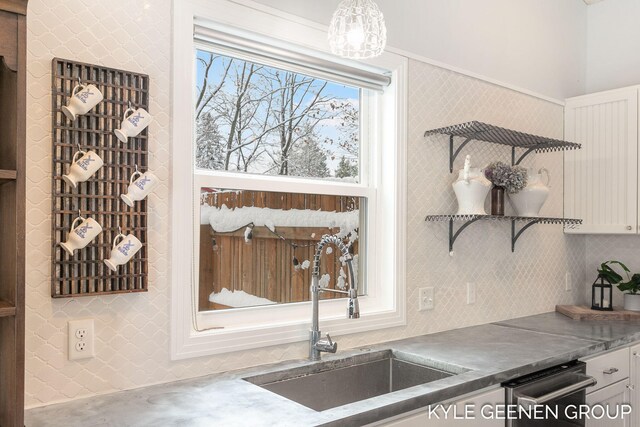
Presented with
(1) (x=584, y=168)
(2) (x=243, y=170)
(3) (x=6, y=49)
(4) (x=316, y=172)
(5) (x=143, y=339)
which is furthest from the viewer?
(1) (x=584, y=168)

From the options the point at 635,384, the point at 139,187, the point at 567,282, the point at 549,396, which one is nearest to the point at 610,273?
the point at 567,282

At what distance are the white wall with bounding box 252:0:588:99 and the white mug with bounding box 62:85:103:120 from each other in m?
0.75

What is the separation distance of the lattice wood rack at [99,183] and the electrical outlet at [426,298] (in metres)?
1.29

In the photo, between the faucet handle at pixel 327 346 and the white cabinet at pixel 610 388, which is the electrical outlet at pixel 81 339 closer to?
the faucet handle at pixel 327 346

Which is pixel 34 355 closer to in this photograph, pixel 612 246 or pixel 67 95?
pixel 67 95

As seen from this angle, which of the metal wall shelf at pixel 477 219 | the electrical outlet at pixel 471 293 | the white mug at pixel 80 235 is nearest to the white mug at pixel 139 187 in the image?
the white mug at pixel 80 235

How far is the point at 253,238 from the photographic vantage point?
2133 mm

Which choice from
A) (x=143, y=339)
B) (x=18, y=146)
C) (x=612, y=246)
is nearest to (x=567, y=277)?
(x=612, y=246)

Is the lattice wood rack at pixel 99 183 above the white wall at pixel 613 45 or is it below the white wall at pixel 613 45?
below

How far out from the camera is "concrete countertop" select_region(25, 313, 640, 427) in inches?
57.2

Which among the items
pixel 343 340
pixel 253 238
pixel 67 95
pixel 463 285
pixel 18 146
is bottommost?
→ pixel 343 340

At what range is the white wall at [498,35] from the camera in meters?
2.46

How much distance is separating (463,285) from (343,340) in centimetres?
78

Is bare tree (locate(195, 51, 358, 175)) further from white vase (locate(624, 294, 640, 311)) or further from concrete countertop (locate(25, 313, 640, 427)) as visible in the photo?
white vase (locate(624, 294, 640, 311))
